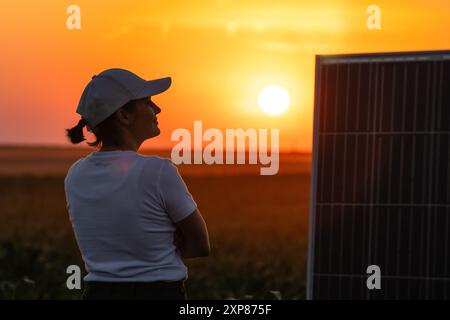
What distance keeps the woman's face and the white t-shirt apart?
105 millimetres

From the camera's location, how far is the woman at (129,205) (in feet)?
15.8

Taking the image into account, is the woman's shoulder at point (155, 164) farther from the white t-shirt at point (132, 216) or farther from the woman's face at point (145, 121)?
the woman's face at point (145, 121)

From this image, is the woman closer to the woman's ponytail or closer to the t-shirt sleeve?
the t-shirt sleeve

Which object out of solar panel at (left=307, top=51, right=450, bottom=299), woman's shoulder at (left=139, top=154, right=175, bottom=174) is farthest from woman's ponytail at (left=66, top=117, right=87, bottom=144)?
solar panel at (left=307, top=51, right=450, bottom=299)

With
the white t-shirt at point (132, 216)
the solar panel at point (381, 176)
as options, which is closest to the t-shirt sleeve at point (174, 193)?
the white t-shirt at point (132, 216)

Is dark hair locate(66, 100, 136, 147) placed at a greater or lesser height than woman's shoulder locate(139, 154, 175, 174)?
greater

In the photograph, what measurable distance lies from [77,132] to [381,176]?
40.7 feet

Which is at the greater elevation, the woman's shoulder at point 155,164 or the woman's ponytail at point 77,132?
the woman's ponytail at point 77,132

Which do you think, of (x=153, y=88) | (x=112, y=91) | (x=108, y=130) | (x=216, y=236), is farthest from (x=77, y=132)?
(x=216, y=236)

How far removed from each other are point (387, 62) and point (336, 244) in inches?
111

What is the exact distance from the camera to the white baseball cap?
4926 mm

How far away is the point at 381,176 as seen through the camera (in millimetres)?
17234

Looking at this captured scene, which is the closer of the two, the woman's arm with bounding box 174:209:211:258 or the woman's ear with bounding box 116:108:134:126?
the woman's arm with bounding box 174:209:211:258

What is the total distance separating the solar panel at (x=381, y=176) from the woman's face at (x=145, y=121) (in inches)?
467
